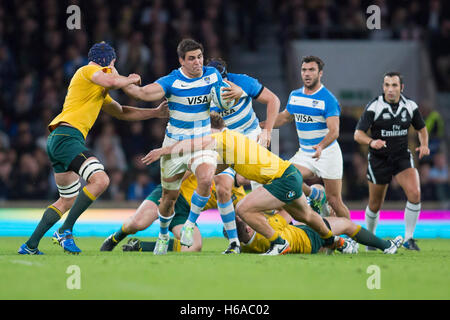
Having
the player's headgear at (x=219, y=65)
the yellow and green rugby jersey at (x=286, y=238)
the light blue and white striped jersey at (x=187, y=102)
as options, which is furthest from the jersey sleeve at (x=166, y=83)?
the yellow and green rugby jersey at (x=286, y=238)

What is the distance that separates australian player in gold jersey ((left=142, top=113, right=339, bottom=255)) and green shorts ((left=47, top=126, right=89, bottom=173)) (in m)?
0.67

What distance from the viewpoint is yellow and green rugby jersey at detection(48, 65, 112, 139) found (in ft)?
22.3

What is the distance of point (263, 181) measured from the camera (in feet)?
21.7

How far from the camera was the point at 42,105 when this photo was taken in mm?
13695

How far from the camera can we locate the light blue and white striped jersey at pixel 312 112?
802cm

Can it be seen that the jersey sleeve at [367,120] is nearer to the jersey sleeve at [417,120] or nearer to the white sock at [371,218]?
the jersey sleeve at [417,120]

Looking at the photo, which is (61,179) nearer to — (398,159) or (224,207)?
(224,207)

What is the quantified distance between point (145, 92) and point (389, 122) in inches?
117

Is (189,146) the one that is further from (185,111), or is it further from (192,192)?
(192,192)

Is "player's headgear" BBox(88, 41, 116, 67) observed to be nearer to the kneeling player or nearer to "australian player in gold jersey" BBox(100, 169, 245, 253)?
"australian player in gold jersey" BBox(100, 169, 245, 253)

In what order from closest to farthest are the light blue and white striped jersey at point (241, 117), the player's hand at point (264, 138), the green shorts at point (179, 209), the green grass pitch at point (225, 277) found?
1. the green grass pitch at point (225, 277)
2. the player's hand at point (264, 138)
3. the green shorts at point (179, 209)
4. the light blue and white striped jersey at point (241, 117)

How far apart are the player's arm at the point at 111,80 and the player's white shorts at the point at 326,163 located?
2.43 metres

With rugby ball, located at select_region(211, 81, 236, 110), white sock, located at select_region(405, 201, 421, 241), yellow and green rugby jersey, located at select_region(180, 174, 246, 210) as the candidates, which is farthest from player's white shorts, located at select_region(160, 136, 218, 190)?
white sock, located at select_region(405, 201, 421, 241)

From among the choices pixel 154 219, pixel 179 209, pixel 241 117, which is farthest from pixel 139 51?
pixel 154 219
